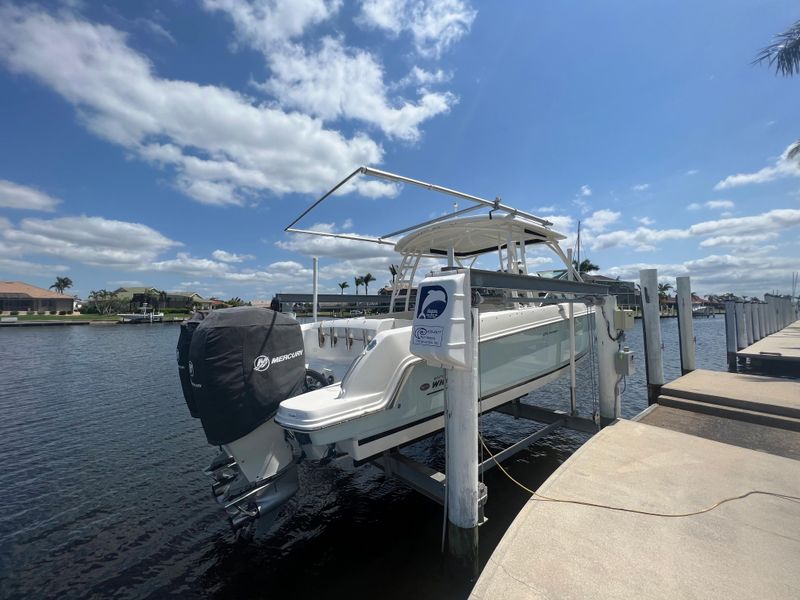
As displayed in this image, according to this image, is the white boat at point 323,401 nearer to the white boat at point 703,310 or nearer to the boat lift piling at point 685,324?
the boat lift piling at point 685,324

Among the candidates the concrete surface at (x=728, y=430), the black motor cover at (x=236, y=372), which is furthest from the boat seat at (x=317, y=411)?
the concrete surface at (x=728, y=430)

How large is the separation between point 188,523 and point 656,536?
15.4 feet

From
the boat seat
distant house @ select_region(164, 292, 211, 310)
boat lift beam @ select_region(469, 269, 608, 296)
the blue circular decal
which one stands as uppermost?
distant house @ select_region(164, 292, 211, 310)

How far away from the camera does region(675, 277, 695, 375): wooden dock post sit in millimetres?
7172

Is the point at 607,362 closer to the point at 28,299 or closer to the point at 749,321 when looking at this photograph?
the point at 749,321

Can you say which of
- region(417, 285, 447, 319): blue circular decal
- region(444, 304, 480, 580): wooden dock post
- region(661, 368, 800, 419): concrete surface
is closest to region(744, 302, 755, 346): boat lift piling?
region(661, 368, 800, 419): concrete surface

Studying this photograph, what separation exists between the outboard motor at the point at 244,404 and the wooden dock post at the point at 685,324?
7723 millimetres

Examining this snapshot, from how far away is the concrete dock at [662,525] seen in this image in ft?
6.85

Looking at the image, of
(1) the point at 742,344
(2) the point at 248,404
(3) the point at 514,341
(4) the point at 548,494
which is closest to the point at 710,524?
(4) the point at 548,494

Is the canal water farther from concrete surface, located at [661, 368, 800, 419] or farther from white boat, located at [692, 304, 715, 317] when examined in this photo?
white boat, located at [692, 304, 715, 317]

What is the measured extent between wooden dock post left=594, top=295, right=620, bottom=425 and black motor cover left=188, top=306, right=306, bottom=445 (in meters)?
4.44

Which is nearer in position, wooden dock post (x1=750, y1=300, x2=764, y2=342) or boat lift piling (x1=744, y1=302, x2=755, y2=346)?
boat lift piling (x1=744, y1=302, x2=755, y2=346)

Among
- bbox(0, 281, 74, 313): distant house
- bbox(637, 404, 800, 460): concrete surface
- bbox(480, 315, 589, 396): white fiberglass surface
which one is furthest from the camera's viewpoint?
bbox(0, 281, 74, 313): distant house

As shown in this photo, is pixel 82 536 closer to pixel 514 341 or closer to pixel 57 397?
pixel 514 341
